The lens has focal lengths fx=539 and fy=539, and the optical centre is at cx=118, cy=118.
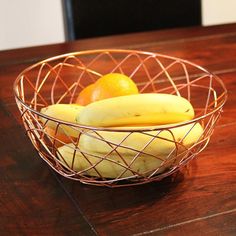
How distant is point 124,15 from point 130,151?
1.15 meters

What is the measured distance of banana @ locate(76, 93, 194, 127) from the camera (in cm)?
63

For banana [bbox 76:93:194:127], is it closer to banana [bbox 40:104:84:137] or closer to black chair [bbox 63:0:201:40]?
banana [bbox 40:104:84:137]

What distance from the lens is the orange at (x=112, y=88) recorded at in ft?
2.39

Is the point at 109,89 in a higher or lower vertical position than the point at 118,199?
higher

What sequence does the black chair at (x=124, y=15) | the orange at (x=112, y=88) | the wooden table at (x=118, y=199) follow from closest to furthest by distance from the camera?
1. the wooden table at (x=118, y=199)
2. the orange at (x=112, y=88)
3. the black chair at (x=124, y=15)

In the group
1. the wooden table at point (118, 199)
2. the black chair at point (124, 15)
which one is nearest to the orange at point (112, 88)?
the wooden table at point (118, 199)

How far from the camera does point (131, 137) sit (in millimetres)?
630

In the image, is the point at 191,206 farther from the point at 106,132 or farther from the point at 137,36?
the point at 137,36

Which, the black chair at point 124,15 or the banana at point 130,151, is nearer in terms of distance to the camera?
the banana at point 130,151

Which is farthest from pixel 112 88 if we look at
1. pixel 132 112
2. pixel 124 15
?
pixel 124 15

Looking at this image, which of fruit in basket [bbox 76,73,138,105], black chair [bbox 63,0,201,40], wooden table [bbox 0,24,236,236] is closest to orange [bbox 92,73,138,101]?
fruit in basket [bbox 76,73,138,105]

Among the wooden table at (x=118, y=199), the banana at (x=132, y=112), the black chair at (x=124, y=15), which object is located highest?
the banana at (x=132, y=112)

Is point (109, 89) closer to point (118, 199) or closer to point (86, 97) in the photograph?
point (86, 97)

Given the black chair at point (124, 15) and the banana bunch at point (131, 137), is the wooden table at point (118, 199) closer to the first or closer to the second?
the banana bunch at point (131, 137)
